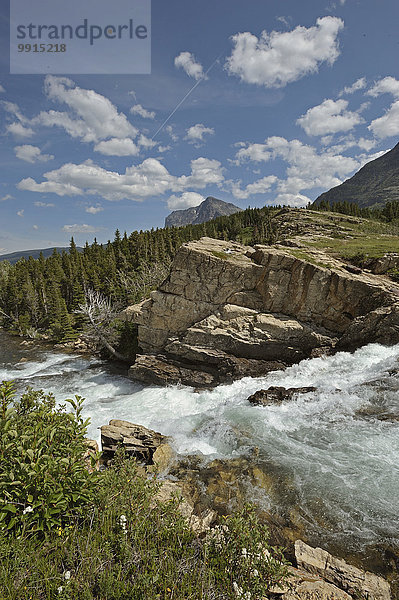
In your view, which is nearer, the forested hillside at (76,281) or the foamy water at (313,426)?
the foamy water at (313,426)

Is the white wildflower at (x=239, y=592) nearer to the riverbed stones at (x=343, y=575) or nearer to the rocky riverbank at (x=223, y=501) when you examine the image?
the rocky riverbank at (x=223, y=501)

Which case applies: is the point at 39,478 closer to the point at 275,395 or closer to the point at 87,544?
the point at 87,544

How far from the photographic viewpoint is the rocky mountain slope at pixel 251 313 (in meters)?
20.2

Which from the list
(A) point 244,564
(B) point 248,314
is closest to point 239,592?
(A) point 244,564

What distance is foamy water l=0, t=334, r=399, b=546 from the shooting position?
8.83 meters

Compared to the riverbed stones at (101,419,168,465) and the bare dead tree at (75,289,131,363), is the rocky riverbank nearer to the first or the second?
the riverbed stones at (101,419,168,465)

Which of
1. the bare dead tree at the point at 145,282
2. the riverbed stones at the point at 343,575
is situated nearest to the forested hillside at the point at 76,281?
the bare dead tree at the point at 145,282

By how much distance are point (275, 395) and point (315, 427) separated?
12.0 feet

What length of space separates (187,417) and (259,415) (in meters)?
4.25

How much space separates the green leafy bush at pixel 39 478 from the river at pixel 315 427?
7150 mm

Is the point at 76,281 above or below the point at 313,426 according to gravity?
above

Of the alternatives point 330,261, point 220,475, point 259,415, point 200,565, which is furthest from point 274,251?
point 200,565

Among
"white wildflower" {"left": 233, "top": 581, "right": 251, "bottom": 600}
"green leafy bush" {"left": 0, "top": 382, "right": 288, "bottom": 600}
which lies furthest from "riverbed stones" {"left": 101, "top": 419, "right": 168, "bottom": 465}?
"white wildflower" {"left": 233, "top": 581, "right": 251, "bottom": 600}

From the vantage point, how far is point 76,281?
2282 inches
